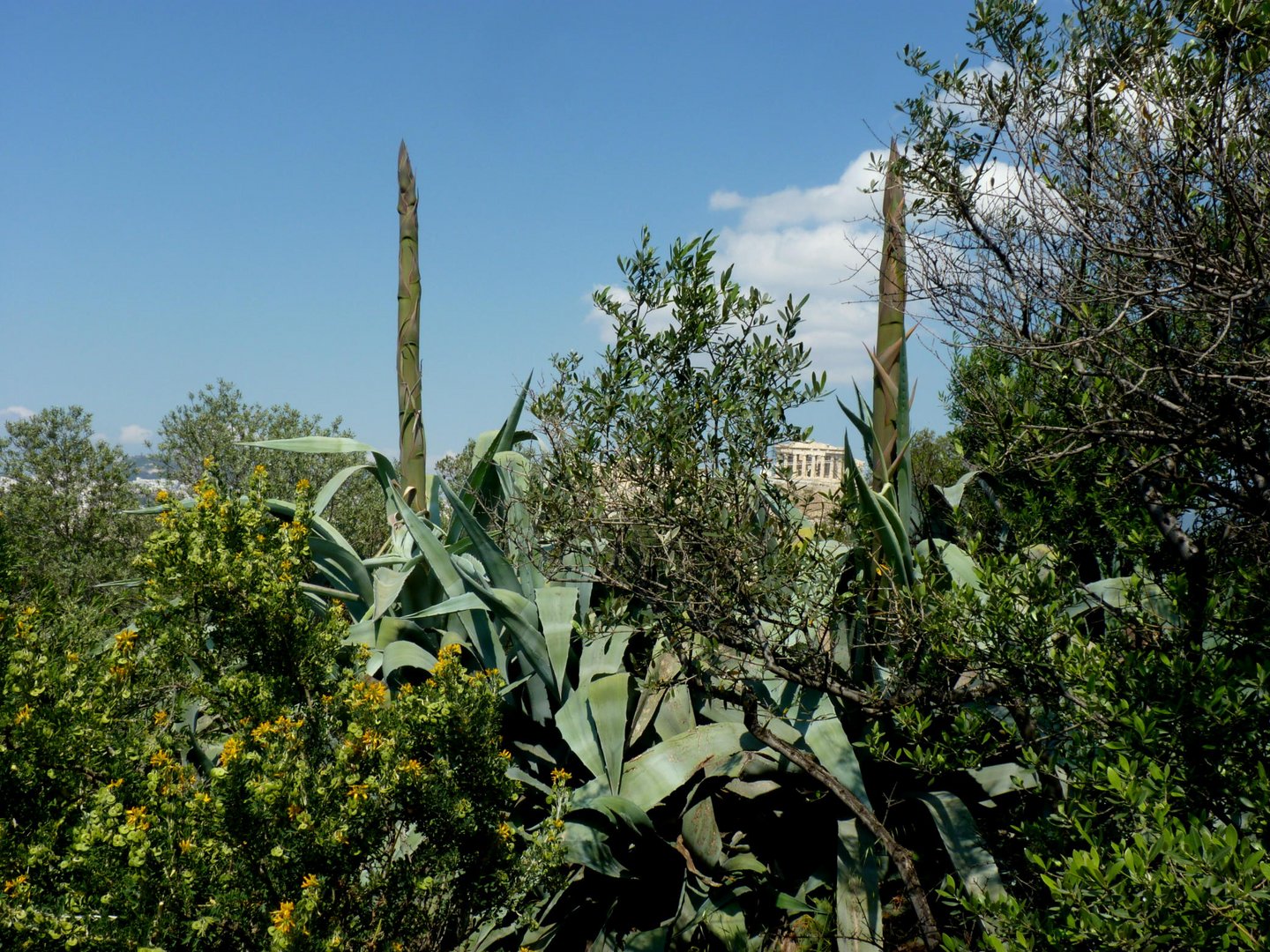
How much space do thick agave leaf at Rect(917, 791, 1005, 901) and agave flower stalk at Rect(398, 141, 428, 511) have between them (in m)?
3.18

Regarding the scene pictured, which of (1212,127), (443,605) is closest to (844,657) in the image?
(443,605)

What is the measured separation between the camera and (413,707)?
2.75 meters

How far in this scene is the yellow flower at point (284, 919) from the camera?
2277 mm

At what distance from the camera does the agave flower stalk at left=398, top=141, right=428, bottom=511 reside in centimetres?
538

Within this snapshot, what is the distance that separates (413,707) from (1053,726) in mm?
1965

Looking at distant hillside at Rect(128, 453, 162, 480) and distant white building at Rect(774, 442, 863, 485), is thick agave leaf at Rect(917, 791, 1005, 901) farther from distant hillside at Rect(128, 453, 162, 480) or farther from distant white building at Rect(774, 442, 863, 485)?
distant hillside at Rect(128, 453, 162, 480)

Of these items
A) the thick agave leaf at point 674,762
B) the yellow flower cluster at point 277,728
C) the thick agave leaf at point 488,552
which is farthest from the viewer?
the thick agave leaf at point 488,552

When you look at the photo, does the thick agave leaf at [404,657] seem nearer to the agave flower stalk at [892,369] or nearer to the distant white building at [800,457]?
the distant white building at [800,457]

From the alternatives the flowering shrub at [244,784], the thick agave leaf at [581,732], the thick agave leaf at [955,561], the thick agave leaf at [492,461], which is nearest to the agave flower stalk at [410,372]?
the thick agave leaf at [492,461]

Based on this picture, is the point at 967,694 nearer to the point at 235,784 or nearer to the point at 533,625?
the point at 533,625

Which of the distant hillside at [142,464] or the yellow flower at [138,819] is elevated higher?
the distant hillside at [142,464]

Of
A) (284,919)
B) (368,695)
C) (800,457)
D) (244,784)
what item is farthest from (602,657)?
(284,919)

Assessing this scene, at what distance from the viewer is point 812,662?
3.11 m

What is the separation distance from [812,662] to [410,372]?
3.13 meters
